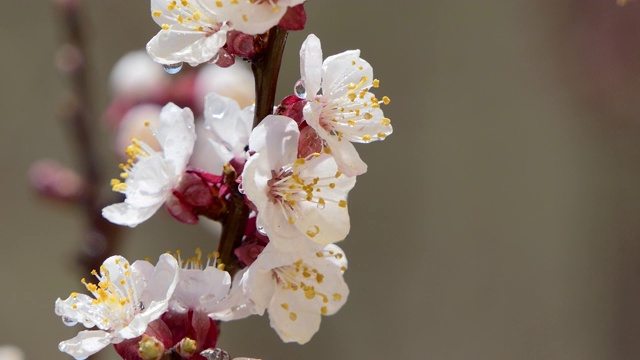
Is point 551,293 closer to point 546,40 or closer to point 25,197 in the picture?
point 546,40

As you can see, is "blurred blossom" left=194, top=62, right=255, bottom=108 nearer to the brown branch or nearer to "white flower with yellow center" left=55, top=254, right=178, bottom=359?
the brown branch

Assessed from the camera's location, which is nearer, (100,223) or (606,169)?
(100,223)

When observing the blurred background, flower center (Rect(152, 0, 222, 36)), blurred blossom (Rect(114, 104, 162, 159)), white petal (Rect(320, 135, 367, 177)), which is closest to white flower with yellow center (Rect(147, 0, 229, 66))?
flower center (Rect(152, 0, 222, 36))

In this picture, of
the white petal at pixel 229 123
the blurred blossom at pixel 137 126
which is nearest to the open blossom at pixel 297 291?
the white petal at pixel 229 123

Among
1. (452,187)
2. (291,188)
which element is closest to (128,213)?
(291,188)

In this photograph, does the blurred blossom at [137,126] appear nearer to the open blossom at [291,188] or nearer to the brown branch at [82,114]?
the brown branch at [82,114]

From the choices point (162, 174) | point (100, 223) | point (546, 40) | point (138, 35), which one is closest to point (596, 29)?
point (546, 40)
